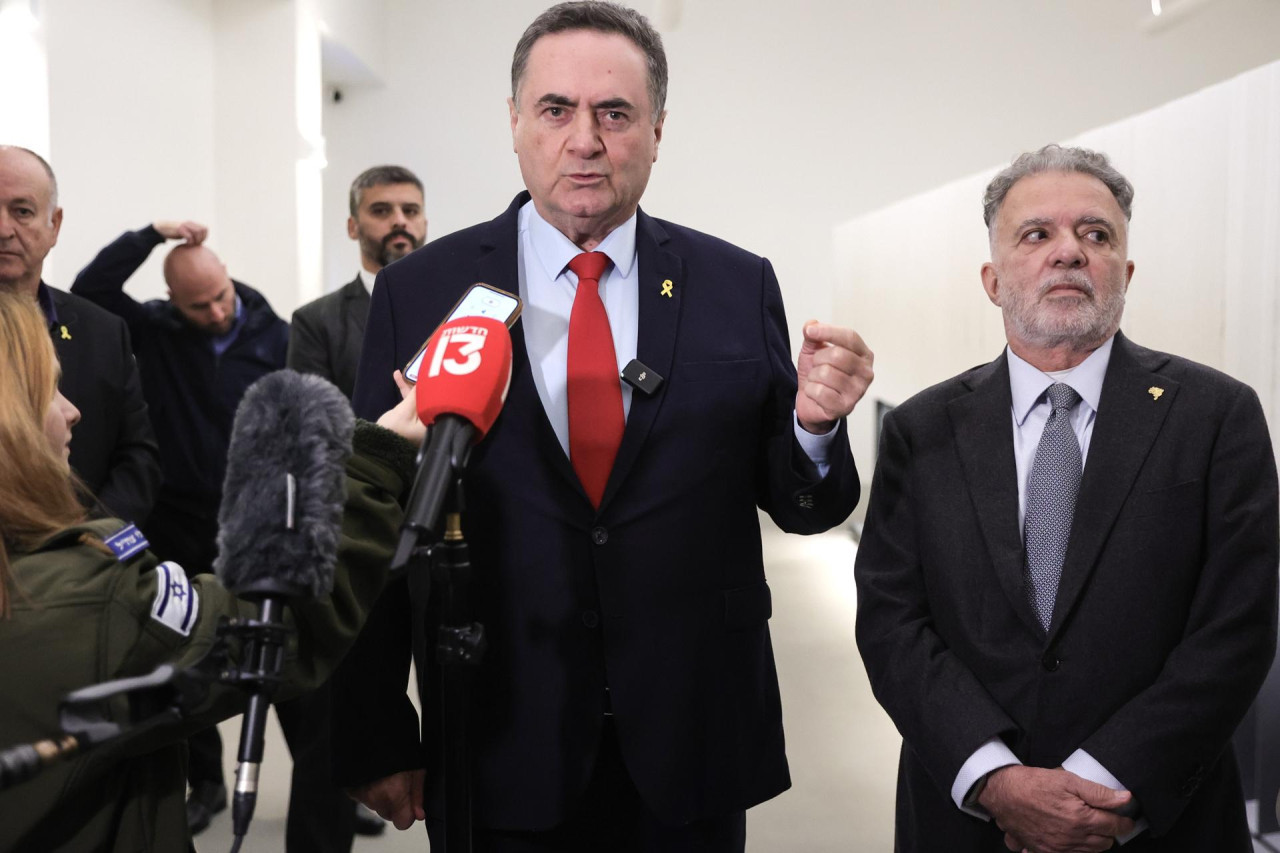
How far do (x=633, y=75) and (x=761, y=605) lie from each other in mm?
765

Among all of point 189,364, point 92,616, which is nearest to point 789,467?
point 92,616

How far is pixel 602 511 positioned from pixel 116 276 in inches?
116

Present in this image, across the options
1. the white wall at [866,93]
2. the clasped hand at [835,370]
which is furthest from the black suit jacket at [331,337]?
the white wall at [866,93]

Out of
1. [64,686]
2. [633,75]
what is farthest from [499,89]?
[64,686]

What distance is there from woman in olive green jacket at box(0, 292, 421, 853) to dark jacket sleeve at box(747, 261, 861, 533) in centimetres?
53

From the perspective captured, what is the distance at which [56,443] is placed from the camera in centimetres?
140

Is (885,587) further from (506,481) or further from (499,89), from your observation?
(499,89)

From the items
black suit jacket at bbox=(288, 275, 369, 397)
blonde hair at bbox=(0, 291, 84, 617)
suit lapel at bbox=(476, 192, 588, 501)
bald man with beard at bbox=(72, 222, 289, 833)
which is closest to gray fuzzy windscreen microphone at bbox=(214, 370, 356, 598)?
blonde hair at bbox=(0, 291, 84, 617)

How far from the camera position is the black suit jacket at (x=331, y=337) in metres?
3.49

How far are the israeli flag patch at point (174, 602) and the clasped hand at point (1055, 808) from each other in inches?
43.0

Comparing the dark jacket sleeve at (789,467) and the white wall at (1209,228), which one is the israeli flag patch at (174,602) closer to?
the dark jacket sleeve at (789,467)

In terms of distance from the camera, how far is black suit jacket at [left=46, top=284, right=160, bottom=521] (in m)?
2.97

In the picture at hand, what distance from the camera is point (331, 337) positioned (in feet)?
11.5

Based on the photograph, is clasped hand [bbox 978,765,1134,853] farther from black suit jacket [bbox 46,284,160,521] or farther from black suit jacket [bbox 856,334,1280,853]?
black suit jacket [bbox 46,284,160,521]
